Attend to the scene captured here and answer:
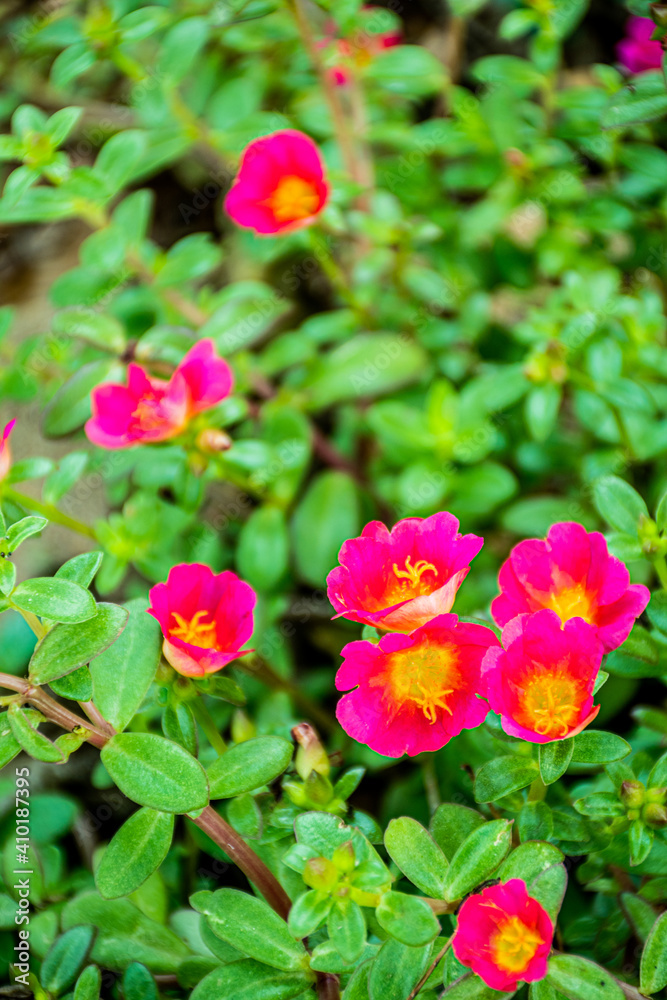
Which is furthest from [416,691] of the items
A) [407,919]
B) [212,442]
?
[212,442]

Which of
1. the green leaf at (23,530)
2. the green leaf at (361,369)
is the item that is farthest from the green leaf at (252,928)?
the green leaf at (361,369)

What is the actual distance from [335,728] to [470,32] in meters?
2.07

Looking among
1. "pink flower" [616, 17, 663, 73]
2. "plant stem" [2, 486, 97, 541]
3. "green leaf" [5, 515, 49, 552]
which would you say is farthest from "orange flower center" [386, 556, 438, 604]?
"pink flower" [616, 17, 663, 73]

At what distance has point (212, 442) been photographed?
4.48ft

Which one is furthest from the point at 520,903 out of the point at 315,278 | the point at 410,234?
the point at 315,278

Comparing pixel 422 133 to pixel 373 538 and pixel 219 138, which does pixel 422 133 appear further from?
pixel 373 538

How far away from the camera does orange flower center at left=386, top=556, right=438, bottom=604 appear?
3.01 feet

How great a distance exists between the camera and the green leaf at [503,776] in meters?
0.94

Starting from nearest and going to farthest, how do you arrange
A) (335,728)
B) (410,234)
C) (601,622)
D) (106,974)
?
(601,622), (106,974), (335,728), (410,234)

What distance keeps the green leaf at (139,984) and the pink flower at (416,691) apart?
1.38ft

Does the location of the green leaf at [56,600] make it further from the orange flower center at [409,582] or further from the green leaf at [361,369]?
the green leaf at [361,369]

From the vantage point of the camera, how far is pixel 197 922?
3.78 feet

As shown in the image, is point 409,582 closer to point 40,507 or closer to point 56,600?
point 56,600

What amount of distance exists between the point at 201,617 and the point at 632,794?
1.84 ft
